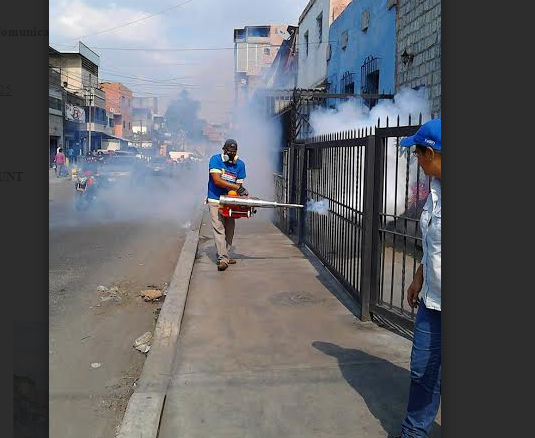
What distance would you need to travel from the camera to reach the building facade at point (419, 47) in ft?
28.8

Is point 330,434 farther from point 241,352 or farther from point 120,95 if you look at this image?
Result: point 120,95

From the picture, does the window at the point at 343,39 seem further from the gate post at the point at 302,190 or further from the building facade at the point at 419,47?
the gate post at the point at 302,190

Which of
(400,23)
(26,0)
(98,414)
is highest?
(400,23)

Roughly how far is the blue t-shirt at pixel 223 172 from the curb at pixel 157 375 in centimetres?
148

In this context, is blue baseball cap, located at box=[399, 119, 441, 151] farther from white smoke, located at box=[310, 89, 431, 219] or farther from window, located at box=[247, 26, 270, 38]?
window, located at box=[247, 26, 270, 38]

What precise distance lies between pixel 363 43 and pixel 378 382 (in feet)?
36.8

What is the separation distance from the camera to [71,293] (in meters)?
6.09

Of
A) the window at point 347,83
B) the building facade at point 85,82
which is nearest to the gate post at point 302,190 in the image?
the building facade at point 85,82

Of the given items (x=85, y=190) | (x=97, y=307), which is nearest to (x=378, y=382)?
(x=97, y=307)

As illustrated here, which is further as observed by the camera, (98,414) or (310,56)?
(310,56)

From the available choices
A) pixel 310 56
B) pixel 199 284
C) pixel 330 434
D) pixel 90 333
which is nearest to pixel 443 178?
pixel 330 434

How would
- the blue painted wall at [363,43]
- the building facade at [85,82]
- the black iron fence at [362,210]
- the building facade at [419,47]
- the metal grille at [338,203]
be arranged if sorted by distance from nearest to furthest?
the black iron fence at [362,210] < the building facade at [85,82] < the metal grille at [338,203] < the building facade at [419,47] < the blue painted wall at [363,43]

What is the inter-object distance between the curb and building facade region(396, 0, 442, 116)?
539 cm

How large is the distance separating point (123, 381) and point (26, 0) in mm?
3126
